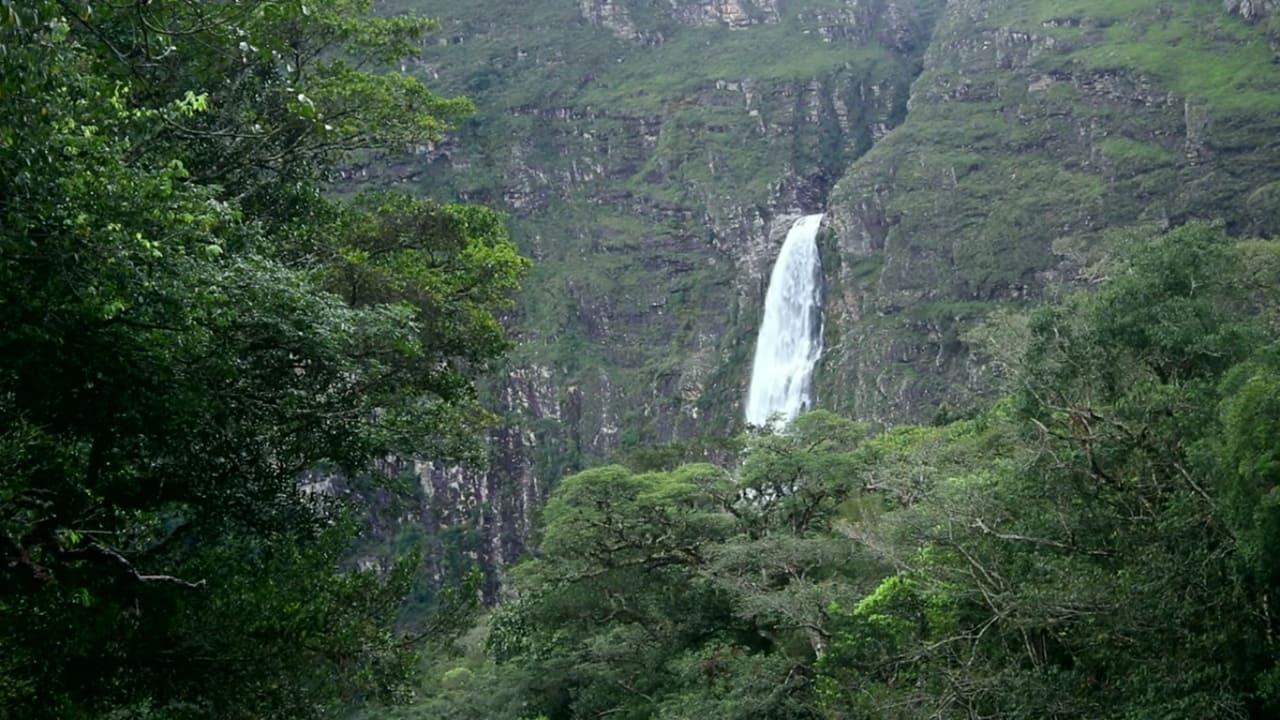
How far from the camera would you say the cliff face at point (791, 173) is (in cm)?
6356

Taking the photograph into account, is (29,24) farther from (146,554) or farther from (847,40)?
(847,40)

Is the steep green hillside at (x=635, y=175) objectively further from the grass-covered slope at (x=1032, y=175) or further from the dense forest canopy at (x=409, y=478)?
the dense forest canopy at (x=409, y=478)

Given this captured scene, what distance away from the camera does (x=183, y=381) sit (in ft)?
22.2

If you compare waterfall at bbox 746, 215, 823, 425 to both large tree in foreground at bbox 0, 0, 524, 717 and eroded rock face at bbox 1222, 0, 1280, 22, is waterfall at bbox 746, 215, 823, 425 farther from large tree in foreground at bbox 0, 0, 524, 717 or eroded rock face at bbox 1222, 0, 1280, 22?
large tree in foreground at bbox 0, 0, 524, 717

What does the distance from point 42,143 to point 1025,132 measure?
7346 centimetres

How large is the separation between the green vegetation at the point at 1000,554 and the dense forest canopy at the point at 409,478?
6 cm

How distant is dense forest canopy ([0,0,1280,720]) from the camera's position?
20.0 feet

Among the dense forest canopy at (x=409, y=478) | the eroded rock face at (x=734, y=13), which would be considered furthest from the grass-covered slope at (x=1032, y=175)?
the eroded rock face at (x=734, y=13)

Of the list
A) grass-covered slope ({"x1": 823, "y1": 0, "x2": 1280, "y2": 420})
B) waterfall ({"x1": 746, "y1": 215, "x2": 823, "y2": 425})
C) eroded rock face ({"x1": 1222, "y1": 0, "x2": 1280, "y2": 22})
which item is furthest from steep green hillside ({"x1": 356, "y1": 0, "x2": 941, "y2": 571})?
eroded rock face ({"x1": 1222, "y1": 0, "x2": 1280, "y2": 22})

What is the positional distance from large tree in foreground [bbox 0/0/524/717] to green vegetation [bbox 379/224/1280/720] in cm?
653

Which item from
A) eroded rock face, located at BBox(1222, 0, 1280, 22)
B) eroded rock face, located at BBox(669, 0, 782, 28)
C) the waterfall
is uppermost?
eroded rock face, located at BBox(669, 0, 782, 28)

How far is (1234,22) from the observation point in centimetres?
6731

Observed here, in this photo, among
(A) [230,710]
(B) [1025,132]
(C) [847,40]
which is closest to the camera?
(A) [230,710]

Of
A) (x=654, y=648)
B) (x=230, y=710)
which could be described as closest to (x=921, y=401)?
(x=654, y=648)
